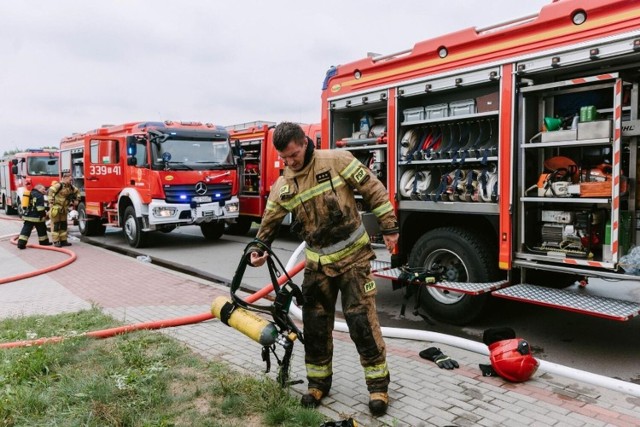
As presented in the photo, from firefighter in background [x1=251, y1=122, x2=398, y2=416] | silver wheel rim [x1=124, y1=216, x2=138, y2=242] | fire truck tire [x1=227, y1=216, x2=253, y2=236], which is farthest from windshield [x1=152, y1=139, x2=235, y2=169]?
firefighter in background [x1=251, y1=122, x2=398, y2=416]

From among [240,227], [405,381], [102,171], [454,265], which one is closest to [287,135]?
[405,381]

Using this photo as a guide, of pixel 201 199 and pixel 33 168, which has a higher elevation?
pixel 33 168

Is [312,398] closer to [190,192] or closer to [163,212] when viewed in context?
[163,212]

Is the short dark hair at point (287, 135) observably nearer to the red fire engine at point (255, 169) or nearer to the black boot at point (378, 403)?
the black boot at point (378, 403)

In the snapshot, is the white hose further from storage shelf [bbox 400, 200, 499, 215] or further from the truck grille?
the truck grille

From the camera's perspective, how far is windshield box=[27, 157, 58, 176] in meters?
21.3

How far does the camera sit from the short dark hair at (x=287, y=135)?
327 centimetres

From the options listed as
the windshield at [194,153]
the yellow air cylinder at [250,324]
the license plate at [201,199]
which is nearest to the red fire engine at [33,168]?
the windshield at [194,153]

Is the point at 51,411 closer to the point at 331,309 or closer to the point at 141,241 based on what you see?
the point at 331,309

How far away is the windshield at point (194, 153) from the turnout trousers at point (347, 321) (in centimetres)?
852

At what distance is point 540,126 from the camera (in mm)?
4938

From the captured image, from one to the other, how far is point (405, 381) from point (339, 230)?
4.11 ft

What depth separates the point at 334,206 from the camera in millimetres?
3340

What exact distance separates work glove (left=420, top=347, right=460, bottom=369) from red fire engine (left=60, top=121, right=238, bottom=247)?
8.13 meters
